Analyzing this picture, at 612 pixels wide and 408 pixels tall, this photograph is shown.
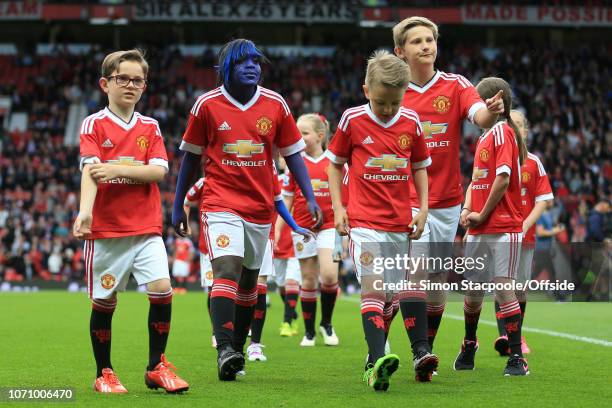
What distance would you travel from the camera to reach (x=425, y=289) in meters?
7.12

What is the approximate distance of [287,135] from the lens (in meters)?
7.14

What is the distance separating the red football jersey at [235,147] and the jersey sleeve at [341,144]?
0.42 metres

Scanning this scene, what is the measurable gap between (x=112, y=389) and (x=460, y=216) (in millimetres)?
2948

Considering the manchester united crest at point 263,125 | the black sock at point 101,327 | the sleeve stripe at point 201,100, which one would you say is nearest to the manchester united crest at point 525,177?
the manchester united crest at point 263,125

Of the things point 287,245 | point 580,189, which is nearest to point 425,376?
point 287,245

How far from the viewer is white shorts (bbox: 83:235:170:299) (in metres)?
6.34

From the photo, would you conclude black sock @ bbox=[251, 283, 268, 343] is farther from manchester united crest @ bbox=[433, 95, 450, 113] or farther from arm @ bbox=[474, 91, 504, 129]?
arm @ bbox=[474, 91, 504, 129]

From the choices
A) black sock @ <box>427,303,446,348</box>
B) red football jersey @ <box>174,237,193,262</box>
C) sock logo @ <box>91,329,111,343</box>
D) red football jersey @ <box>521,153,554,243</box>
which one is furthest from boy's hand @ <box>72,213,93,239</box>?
red football jersey @ <box>174,237,193,262</box>

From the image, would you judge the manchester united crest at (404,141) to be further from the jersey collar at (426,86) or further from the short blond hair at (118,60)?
the short blond hair at (118,60)

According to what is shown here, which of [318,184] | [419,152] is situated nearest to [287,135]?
[419,152]

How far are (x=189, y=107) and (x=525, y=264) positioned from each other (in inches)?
1138

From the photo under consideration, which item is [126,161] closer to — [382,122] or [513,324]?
[382,122]

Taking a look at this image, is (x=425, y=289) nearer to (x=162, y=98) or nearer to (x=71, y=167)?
(x=71, y=167)

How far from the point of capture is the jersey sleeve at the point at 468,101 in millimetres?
7172
